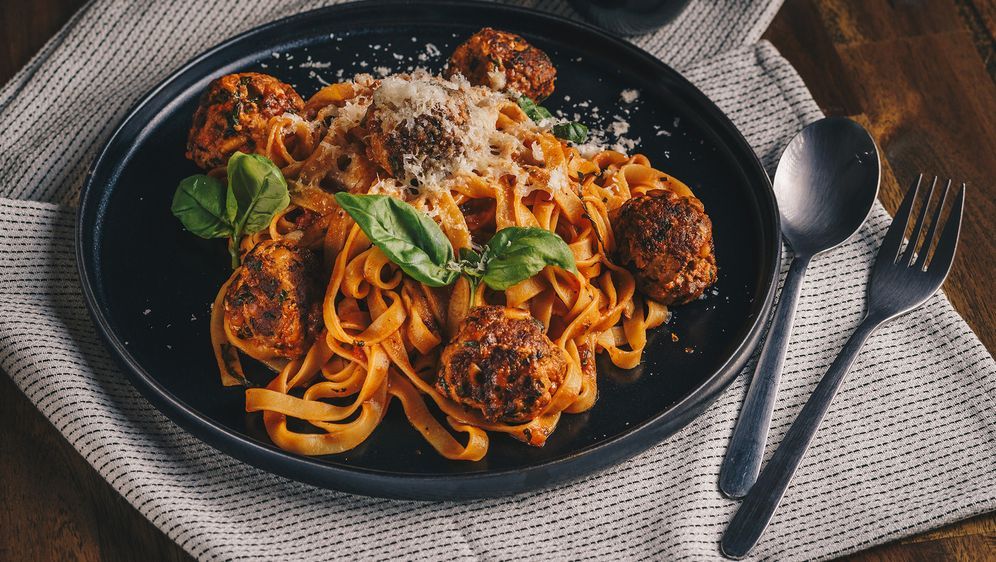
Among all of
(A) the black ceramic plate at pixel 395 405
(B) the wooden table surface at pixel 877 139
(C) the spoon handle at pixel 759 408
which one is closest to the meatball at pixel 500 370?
(A) the black ceramic plate at pixel 395 405

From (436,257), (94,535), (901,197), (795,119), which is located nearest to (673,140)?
(795,119)

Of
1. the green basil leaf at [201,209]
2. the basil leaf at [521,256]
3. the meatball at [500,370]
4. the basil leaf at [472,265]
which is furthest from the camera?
the green basil leaf at [201,209]

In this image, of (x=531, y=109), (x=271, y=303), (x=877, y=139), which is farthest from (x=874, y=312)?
(x=271, y=303)

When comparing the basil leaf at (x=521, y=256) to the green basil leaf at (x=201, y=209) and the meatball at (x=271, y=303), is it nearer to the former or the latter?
the meatball at (x=271, y=303)

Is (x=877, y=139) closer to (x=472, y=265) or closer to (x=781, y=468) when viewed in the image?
(x=781, y=468)

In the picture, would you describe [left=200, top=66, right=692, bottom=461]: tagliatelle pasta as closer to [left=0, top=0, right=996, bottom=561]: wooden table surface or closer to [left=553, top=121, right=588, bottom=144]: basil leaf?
[left=553, top=121, right=588, bottom=144]: basil leaf
